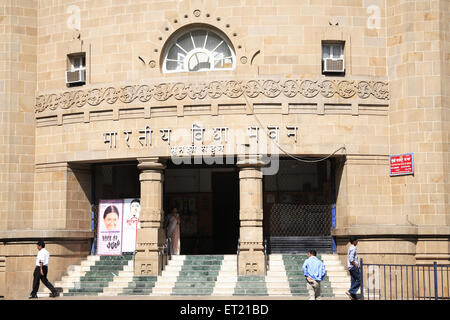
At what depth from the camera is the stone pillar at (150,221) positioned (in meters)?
27.4

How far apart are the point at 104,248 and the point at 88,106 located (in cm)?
506

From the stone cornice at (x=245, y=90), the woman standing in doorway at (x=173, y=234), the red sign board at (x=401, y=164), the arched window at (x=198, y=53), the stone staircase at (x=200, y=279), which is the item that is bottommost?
the stone staircase at (x=200, y=279)

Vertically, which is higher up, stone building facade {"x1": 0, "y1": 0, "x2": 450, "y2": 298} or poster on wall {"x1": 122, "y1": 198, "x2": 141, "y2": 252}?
stone building facade {"x1": 0, "y1": 0, "x2": 450, "y2": 298}

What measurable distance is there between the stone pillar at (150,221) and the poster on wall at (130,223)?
4.39ft

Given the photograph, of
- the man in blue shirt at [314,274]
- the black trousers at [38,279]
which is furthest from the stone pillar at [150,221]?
the man in blue shirt at [314,274]

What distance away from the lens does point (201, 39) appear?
94.2ft

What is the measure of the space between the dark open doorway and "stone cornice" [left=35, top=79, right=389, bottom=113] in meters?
7.08

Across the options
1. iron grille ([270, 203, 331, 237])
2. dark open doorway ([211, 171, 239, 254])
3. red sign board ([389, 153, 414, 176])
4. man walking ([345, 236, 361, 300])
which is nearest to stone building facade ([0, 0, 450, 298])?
red sign board ([389, 153, 414, 176])

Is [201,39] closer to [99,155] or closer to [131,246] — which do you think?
[99,155]

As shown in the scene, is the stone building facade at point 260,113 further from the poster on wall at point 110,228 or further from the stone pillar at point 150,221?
the poster on wall at point 110,228

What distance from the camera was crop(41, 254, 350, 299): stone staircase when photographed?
2606 centimetres

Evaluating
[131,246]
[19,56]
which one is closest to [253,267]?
[131,246]

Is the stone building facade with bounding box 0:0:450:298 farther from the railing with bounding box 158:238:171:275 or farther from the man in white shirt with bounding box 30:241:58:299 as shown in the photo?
the man in white shirt with bounding box 30:241:58:299
